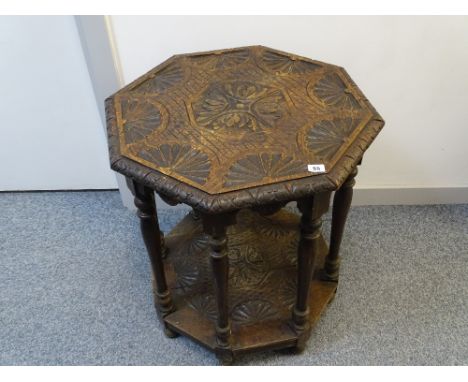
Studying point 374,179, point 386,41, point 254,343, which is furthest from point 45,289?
point 386,41

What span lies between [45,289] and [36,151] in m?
0.66

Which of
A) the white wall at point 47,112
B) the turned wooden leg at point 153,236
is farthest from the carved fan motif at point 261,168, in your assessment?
the white wall at point 47,112

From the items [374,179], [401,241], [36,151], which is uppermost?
[36,151]

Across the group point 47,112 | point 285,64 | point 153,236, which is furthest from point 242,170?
point 47,112

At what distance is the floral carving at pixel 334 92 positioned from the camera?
1273 mm

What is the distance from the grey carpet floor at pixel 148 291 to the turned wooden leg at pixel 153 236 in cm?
16

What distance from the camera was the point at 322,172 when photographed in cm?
105

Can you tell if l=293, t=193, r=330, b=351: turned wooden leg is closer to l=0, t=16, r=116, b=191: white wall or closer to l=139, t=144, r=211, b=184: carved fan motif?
l=139, t=144, r=211, b=184: carved fan motif

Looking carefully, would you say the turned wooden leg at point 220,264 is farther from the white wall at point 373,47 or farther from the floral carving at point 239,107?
the white wall at point 373,47

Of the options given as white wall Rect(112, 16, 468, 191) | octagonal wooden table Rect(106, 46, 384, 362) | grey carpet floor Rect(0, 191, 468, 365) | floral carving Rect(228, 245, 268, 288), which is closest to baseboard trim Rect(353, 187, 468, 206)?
grey carpet floor Rect(0, 191, 468, 365)

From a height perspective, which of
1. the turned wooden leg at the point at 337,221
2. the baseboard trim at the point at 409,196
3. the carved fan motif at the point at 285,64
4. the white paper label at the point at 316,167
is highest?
the carved fan motif at the point at 285,64

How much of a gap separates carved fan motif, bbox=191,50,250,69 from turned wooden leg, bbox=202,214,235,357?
60 centimetres

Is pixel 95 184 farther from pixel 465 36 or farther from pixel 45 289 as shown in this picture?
pixel 465 36

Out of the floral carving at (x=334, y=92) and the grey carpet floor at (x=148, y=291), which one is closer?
the floral carving at (x=334, y=92)
